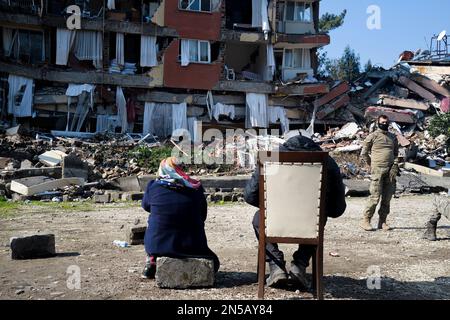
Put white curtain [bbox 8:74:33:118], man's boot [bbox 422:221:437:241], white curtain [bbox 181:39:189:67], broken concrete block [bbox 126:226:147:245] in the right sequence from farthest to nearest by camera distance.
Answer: white curtain [bbox 181:39:189:67]
white curtain [bbox 8:74:33:118]
man's boot [bbox 422:221:437:241]
broken concrete block [bbox 126:226:147:245]

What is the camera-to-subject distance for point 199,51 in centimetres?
3130

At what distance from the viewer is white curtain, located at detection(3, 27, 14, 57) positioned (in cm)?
2911

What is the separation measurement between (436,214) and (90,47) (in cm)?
2460

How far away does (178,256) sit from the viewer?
5531mm

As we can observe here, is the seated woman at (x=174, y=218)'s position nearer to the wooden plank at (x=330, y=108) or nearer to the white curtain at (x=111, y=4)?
the white curtain at (x=111, y=4)

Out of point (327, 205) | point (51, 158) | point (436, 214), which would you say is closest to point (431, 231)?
point (436, 214)

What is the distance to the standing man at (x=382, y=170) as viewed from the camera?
964cm

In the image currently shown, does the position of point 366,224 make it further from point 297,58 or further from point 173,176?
point 297,58

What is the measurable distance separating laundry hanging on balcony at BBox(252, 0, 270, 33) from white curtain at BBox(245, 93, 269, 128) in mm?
3761

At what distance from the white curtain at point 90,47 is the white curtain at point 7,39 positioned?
3.29 meters

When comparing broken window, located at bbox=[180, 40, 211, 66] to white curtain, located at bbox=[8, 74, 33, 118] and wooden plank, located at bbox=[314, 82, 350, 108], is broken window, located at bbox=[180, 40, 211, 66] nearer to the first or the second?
wooden plank, located at bbox=[314, 82, 350, 108]

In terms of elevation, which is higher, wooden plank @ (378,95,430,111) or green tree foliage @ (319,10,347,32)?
green tree foliage @ (319,10,347,32)

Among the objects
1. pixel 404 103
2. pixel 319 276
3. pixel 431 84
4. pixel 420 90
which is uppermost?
pixel 431 84

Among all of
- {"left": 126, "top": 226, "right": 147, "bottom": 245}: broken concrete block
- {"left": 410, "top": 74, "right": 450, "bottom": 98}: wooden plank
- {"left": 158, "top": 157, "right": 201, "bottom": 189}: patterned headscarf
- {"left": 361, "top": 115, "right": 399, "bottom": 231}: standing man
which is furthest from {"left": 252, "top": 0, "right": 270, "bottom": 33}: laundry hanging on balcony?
{"left": 158, "top": 157, "right": 201, "bottom": 189}: patterned headscarf
